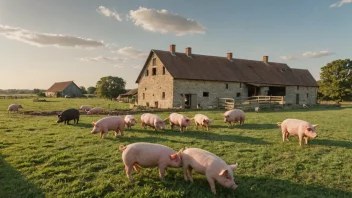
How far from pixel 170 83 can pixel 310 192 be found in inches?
923

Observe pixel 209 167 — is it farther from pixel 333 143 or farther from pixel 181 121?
pixel 333 143

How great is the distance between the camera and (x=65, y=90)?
72188 mm

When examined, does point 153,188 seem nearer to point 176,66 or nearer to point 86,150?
point 86,150

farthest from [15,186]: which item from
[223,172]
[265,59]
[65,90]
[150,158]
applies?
[65,90]

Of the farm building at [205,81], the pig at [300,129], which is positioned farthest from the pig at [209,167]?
the farm building at [205,81]

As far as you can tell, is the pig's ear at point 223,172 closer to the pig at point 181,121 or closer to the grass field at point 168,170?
the grass field at point 168,170

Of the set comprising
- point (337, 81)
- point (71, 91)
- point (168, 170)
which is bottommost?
point (168, 170)

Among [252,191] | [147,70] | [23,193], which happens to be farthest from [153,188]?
[147,70]

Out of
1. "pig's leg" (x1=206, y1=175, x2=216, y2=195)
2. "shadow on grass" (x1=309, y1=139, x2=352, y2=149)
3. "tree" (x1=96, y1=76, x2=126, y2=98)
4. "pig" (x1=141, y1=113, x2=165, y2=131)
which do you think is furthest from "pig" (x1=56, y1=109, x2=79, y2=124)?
"tree" (x1=96, y1=76, x2=126, y2=98)

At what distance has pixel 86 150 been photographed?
26.7 feet

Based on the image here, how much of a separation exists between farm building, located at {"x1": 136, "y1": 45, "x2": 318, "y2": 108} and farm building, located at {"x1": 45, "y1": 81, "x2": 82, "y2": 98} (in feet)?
152

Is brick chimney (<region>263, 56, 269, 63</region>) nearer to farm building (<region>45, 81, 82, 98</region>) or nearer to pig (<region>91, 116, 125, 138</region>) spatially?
pig (<region>91, 116, 125, 138</region>)

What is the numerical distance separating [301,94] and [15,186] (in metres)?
40.5

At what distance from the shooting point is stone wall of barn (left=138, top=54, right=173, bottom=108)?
94.1ft
